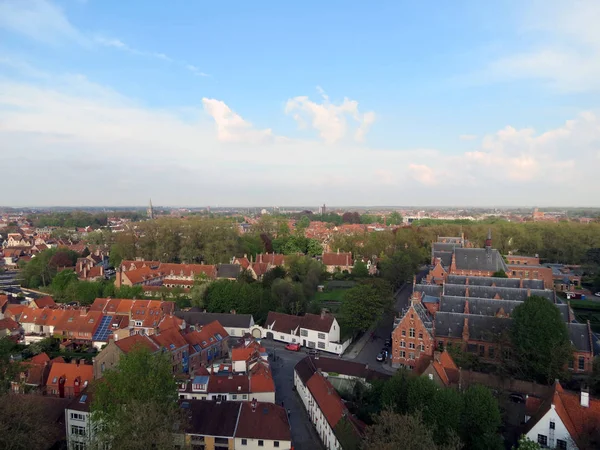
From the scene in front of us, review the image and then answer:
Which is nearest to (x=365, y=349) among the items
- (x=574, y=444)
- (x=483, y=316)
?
(x=483, y=316)

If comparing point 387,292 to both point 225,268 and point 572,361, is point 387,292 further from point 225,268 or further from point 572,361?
point 225,268

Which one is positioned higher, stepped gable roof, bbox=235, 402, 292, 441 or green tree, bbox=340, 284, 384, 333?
green tree, bbox=340, 284, 384, 333

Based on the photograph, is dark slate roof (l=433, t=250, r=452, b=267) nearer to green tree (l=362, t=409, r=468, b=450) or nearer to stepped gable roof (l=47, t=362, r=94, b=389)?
green tree (l=362, t=409, r=468, b=450)

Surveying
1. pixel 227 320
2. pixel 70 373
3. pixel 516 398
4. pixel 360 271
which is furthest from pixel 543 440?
pixel 360 271

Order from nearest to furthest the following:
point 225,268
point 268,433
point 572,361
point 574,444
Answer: point 574,444 → point 268,433 → point 572,361 → point 225,268

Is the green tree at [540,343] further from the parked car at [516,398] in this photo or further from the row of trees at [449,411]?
the row of trees at [449,411]

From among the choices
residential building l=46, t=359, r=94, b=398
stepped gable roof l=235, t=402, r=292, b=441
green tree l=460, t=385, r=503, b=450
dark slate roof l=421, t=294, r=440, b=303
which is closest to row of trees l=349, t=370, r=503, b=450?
green tree l=460, t=385, r=503, b=450
